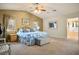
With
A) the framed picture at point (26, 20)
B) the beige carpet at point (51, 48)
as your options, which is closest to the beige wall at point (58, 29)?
the beige carpet at point (51, 48)

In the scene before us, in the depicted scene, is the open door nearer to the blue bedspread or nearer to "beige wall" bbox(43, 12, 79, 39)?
"beige wall" bbox(43, 12, 79, 39)

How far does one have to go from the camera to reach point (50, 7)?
2.28 metres

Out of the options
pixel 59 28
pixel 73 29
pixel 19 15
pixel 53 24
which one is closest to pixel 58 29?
pixel 59 28

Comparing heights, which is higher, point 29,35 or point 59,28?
point 59,28

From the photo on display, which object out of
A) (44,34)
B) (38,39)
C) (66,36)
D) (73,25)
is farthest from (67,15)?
(38,39)

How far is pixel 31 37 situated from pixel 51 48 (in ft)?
1.42

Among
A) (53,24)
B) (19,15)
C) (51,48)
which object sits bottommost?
(51,48)

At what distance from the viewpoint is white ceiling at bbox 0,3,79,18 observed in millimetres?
2242

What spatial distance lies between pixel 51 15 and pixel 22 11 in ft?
1.80

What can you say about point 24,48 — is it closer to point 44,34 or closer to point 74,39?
point 44,34

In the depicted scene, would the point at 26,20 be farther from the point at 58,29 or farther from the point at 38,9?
the point at 58,29

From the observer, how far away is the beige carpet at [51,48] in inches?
89.2

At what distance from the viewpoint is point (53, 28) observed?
2312 millimetres

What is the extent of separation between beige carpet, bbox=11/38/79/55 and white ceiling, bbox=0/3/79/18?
1.72 feet
